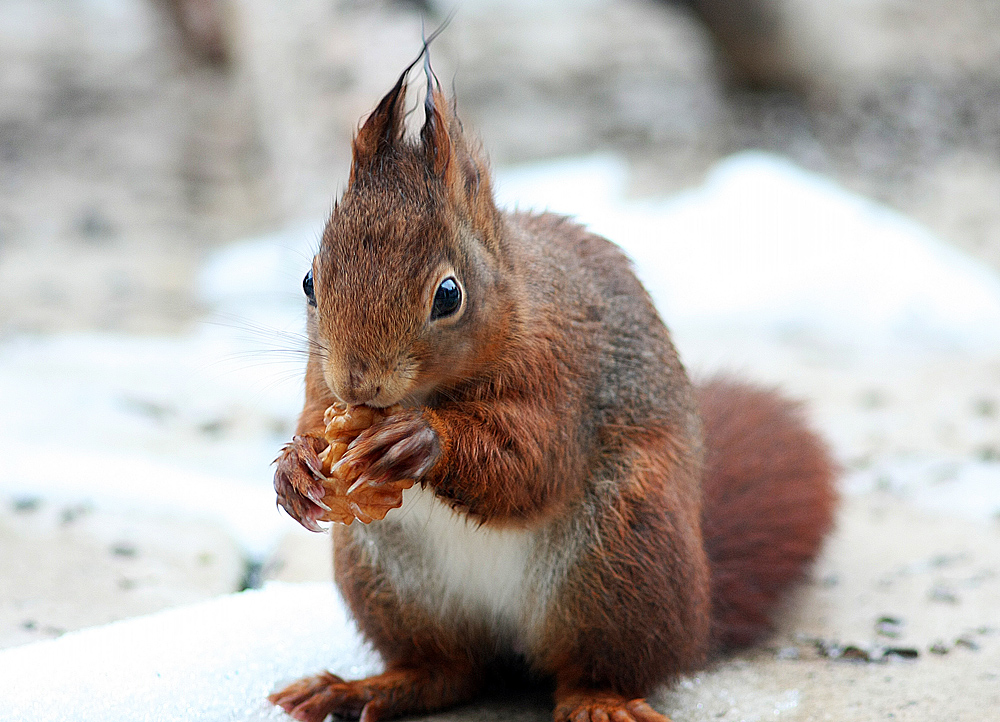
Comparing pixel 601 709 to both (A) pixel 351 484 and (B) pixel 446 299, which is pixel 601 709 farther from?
(B) pixel 446 299

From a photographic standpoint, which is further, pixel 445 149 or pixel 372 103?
pixel 372 103

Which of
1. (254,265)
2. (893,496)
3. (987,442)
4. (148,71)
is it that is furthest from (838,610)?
(148,71)

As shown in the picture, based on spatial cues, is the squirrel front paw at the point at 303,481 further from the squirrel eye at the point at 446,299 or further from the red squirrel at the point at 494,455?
the squirrel eye at the point at 446,299

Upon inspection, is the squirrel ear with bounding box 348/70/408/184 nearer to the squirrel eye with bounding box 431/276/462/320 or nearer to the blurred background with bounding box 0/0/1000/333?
the squirrel eye with bounding box 431/276/462/320

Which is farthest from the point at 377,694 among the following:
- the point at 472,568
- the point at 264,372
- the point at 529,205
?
the point at 264,372

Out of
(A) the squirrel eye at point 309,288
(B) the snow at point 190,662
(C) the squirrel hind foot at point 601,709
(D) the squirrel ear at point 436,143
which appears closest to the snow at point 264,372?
(B) the snow at point 190,662

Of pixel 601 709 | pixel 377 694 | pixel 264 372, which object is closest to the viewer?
pixel 601 709

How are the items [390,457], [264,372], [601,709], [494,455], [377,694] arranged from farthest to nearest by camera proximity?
[264,372]
[377,694]
[601,709]
[494,455]
[390,457]

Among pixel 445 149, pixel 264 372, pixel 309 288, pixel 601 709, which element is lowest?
pixel 601 709

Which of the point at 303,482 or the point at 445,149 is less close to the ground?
the point at 445,149
